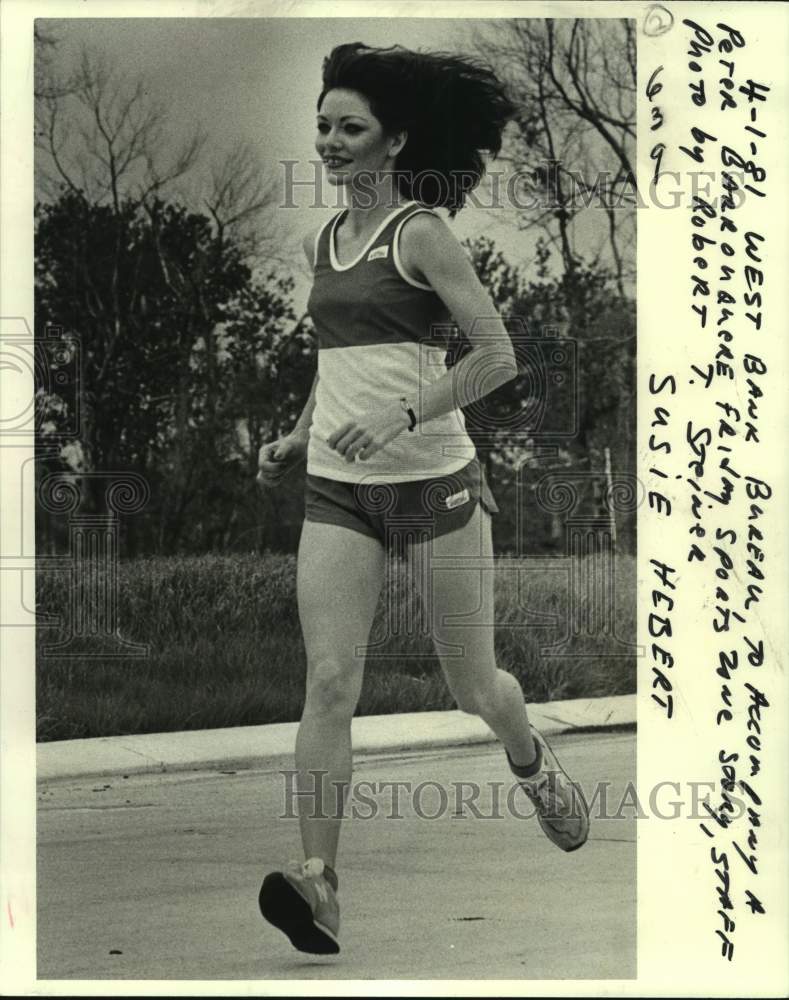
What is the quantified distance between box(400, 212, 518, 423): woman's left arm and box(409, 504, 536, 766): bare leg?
346 mm

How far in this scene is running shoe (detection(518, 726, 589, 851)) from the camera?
5688 mm

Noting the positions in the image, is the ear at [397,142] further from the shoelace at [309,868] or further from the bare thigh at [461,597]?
the shoelace at [309,868]

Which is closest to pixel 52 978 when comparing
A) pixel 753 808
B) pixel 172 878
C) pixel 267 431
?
pixel 172 878

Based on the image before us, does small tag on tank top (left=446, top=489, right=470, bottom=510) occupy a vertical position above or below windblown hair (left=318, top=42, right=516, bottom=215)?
below

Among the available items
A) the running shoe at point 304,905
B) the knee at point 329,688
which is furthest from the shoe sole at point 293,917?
the knee at point 329,688

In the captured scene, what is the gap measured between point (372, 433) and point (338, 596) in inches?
17.9

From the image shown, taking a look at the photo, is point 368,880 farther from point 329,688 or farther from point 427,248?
point 427,248

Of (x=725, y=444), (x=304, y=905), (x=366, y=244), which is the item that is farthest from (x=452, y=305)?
(x=304, y=905)

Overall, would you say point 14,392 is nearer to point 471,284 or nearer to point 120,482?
point 120,482

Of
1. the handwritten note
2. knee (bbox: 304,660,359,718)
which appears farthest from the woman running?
the handwritten note

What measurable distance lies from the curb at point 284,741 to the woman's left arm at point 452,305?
102cm

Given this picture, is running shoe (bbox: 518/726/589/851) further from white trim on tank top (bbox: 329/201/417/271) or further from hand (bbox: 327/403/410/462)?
white trim on tank top (bbox: 329/201/417/271)

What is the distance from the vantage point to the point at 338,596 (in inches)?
207

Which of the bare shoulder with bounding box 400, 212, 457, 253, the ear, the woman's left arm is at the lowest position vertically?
the woman's left arm
